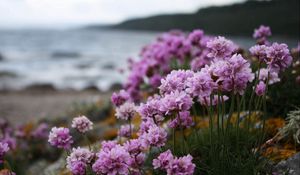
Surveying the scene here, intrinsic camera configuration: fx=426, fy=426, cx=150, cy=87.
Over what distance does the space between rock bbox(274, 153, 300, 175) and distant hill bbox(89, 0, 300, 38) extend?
206 inches

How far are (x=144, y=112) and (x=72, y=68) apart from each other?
3268 centimetres

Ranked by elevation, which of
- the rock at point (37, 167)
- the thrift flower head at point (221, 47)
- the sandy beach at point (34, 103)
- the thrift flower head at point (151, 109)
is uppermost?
the thrift flower head at point (221, 47)

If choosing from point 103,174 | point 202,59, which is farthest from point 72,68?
point 103,174

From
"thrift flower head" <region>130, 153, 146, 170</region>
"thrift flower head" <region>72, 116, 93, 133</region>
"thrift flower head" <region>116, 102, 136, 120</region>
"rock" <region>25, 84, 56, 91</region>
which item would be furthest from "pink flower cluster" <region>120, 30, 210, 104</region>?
"rock" <region>25, 84, 56, 91</region>

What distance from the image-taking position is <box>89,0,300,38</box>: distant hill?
11969 millimetres

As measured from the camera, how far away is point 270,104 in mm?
4664

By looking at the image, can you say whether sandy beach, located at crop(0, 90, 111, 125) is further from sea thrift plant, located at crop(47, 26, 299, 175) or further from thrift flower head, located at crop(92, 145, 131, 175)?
thrift flower head, located at crop(92, 145, 131, 175)

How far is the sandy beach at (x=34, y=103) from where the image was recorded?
14000 mm

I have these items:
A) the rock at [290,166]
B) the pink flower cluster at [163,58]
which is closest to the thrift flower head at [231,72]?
the rock at [290,166]

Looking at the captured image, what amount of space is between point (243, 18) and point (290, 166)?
870 inches

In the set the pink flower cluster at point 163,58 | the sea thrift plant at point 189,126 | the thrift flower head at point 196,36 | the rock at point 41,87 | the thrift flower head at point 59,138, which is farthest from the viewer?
the rock at point 41,87

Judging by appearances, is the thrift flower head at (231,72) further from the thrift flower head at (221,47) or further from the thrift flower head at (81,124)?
the thrift flower head at (81,124)

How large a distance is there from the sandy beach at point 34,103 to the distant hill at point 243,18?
5.62 meters

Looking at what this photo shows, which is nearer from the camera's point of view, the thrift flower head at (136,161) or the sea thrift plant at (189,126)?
the sea thrift plant at (189,126)
